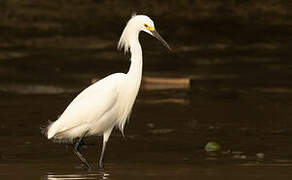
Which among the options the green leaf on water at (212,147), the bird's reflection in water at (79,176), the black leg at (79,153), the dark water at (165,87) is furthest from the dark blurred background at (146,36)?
the bird's reflection in water at (79,176)

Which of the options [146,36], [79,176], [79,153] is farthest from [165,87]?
[79,176]

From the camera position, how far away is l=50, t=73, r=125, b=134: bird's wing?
427 inches

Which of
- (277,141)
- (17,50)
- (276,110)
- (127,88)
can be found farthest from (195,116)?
(17,50)

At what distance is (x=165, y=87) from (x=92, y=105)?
548 centimetres

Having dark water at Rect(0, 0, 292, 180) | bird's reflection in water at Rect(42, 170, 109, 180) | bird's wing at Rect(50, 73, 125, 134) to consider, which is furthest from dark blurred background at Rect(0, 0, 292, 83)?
bird's reflection in water at Rect(42, 170, 109, 180)

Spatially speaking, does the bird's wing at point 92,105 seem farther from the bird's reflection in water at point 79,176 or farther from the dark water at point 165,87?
the bird's reflection in water at point 79,176

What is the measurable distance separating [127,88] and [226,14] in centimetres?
1118

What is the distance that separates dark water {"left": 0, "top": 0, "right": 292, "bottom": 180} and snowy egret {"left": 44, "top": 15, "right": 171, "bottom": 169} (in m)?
0.31

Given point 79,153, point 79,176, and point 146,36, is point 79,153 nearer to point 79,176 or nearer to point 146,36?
point 79,176

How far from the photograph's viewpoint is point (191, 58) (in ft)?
61.2

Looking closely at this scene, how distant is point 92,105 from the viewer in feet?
35.7

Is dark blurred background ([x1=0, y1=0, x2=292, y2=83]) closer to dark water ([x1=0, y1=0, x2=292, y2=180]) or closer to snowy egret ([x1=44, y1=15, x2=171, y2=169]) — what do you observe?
dark water ([x1=0, y1=0, x2=292, y2=180])

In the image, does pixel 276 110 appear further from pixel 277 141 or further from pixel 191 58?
pixel 191 58

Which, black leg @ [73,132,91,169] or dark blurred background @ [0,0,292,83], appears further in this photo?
dark blurred background @ [0,0,292,83]
